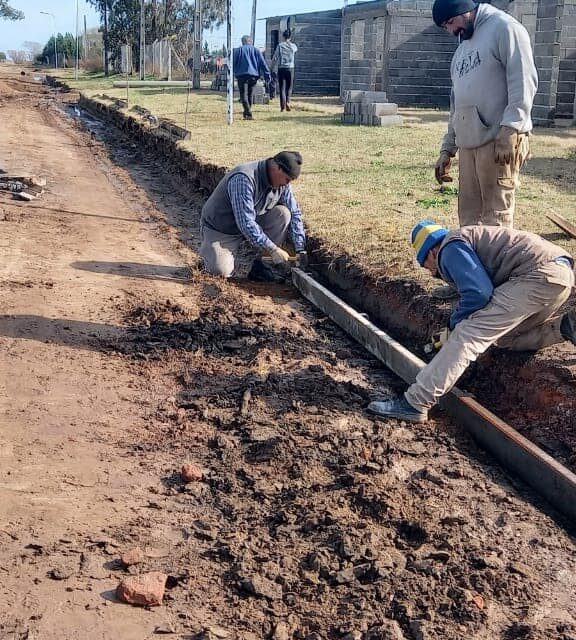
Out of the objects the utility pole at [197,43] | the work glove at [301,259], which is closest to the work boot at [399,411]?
the work glove at [301,259]

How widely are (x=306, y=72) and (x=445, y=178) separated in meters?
25.6

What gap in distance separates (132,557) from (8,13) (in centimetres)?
10818

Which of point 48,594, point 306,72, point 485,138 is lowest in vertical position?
point 48,594

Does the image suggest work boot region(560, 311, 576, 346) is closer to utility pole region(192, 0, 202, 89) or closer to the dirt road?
the dirt road

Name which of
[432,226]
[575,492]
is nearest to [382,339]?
[432,226]

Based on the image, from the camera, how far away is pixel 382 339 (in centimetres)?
577

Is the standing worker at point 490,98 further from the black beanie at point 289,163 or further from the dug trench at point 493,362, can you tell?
the black beanie at point 289,163

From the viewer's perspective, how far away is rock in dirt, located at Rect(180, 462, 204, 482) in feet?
13.6

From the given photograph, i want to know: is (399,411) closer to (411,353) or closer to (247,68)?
(411,353)

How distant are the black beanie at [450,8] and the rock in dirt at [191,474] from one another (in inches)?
133

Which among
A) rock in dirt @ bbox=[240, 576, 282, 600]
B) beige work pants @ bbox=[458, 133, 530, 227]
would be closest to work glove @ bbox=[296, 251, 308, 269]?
beige work pants @ bbox=[458, 133, 530, 227]

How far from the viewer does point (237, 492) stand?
13.4 feet

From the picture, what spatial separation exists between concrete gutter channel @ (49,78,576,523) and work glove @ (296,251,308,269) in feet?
0.39

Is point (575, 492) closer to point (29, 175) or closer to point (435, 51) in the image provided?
point (29, 175)
